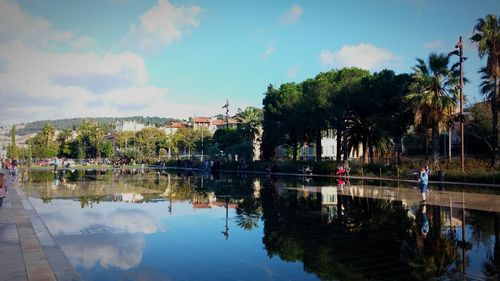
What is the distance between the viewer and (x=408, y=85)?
126ft

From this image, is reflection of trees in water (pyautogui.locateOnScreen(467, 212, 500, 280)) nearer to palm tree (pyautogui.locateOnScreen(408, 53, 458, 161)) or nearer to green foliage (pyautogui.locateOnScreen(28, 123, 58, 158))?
palm tree (pyautogui.locateOnScreen(408, 53, 458, 161))

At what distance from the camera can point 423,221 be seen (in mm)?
12750

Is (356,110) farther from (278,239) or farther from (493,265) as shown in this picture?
(493,265)

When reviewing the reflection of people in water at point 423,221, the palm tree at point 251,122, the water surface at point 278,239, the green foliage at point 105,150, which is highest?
the palm tree at point 251,122

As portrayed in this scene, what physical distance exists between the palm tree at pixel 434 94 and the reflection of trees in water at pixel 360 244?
20.4 meters

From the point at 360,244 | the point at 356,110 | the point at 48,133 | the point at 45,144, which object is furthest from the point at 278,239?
the point at 48,133

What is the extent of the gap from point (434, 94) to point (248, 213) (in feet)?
80.9

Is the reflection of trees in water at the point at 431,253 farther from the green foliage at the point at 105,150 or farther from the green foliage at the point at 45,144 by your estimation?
the green foliage at the point at 45,144

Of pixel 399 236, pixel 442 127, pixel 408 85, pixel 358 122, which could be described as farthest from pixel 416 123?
pixel 399 236

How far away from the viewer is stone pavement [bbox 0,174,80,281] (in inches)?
279

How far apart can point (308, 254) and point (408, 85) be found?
108ft

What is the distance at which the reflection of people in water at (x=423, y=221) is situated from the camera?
11.1 m

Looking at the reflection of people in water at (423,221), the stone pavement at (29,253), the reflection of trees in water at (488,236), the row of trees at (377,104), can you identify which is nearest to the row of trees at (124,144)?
the row of trees at (377,104)

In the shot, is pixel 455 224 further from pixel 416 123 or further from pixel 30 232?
pixel 416 123
